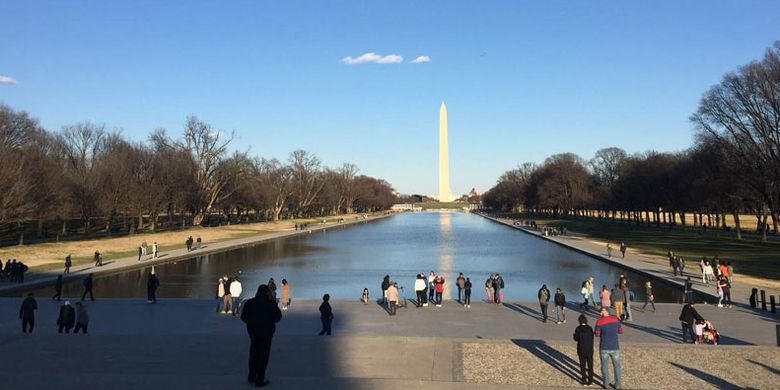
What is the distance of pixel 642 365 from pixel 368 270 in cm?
2396

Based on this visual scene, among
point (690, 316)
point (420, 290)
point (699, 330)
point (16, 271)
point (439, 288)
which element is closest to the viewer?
point (699, 330)

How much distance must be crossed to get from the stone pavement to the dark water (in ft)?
21.4

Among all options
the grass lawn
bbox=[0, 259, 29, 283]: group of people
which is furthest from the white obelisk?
bbox=[0, 259, 29, 283]: group of people

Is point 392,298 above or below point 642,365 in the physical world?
above

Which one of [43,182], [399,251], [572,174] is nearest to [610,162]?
[572,174]

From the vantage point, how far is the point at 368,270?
34594 mm

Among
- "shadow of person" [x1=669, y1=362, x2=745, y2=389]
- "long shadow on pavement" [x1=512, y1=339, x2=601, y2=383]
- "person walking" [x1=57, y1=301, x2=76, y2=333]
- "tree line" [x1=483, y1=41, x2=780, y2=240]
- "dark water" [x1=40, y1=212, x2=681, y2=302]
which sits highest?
"tree line" [x1=483, y1=41, x2=780, y2=240]

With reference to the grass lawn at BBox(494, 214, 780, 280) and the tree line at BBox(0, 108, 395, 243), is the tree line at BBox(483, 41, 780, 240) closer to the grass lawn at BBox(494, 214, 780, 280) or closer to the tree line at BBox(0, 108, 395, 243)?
the grass lawn at BBox(494, 214, 780, 280)

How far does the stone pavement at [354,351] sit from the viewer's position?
1014cm

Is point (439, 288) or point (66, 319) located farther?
point (439, 288)

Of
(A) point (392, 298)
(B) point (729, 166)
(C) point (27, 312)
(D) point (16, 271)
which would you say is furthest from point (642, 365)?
(B) point (729, 166)

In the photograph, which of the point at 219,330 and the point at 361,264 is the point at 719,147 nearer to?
the point at 361,264

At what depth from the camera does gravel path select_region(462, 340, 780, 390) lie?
412 inches

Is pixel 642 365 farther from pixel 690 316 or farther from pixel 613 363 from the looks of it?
pixel 690 316
